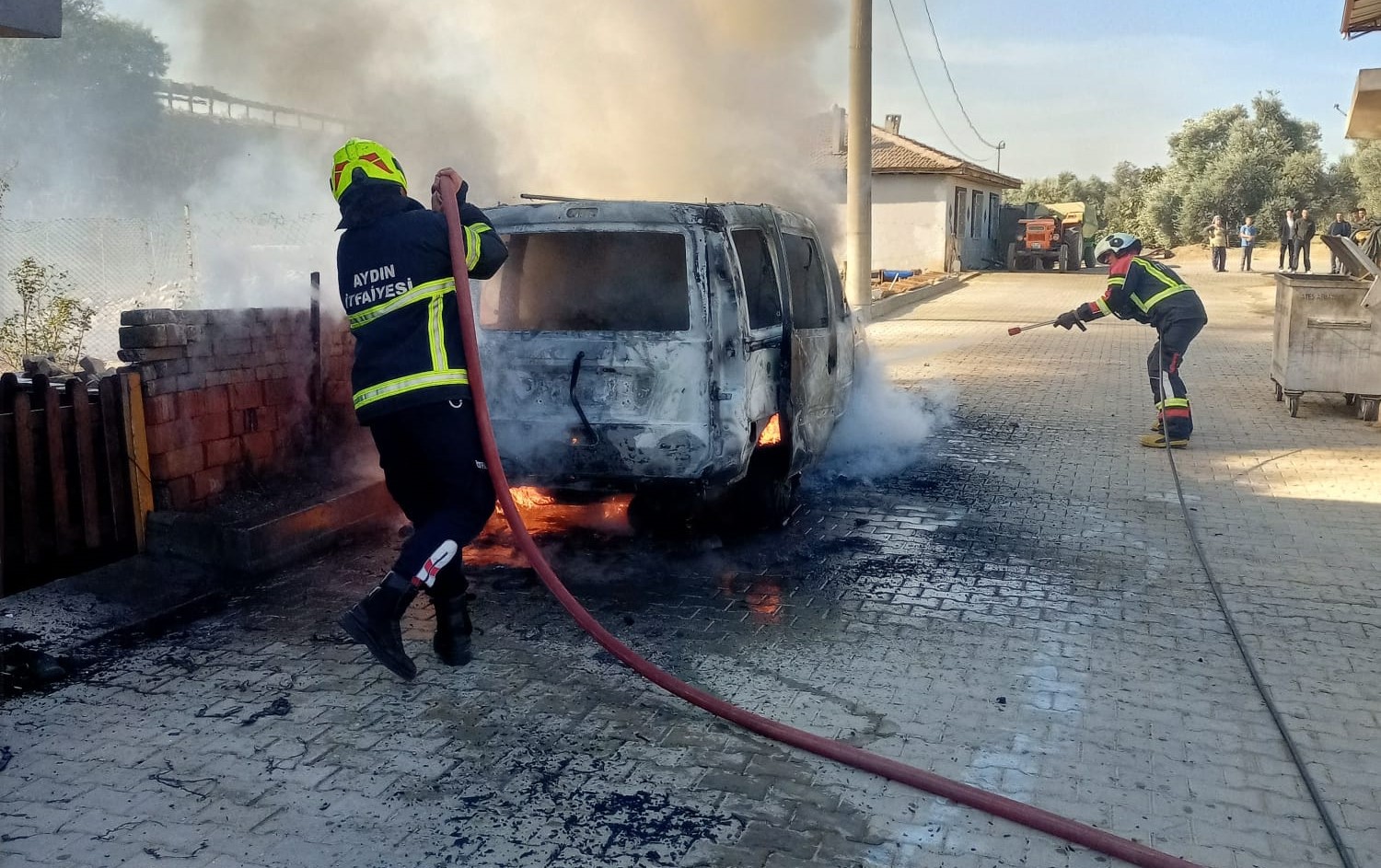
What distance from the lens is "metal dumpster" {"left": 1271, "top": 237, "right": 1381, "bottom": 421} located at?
8602mm

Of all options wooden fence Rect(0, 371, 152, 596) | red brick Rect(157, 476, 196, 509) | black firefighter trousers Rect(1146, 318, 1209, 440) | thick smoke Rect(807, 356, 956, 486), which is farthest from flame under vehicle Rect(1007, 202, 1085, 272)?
wooden fence Rect(0, 371, 152, 596)

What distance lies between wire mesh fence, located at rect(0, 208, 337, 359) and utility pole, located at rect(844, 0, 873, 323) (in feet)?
30.4

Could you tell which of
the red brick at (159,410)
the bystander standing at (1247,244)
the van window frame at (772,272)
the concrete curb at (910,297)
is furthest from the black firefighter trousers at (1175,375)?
the bystander standing at (1247,244)

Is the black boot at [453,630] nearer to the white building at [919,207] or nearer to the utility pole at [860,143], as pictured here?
the utility pole at [860,143]

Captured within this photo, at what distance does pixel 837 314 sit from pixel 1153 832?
4.40m

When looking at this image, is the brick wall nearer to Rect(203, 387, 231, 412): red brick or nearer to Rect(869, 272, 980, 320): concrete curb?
Rect(203, 387, 231, 412): red brick

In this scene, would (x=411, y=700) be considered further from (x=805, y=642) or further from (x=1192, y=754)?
(x=1192, y=754)

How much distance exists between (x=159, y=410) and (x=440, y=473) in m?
2.15

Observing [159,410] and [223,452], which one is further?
[223,452]

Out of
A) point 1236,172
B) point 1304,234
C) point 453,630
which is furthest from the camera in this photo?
point 1236,172

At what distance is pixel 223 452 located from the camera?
5598 mm

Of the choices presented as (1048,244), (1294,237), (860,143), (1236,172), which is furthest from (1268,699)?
(1236,172)

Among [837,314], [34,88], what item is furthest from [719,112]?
[34,88]

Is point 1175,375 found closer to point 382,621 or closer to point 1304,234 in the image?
point 382,621
